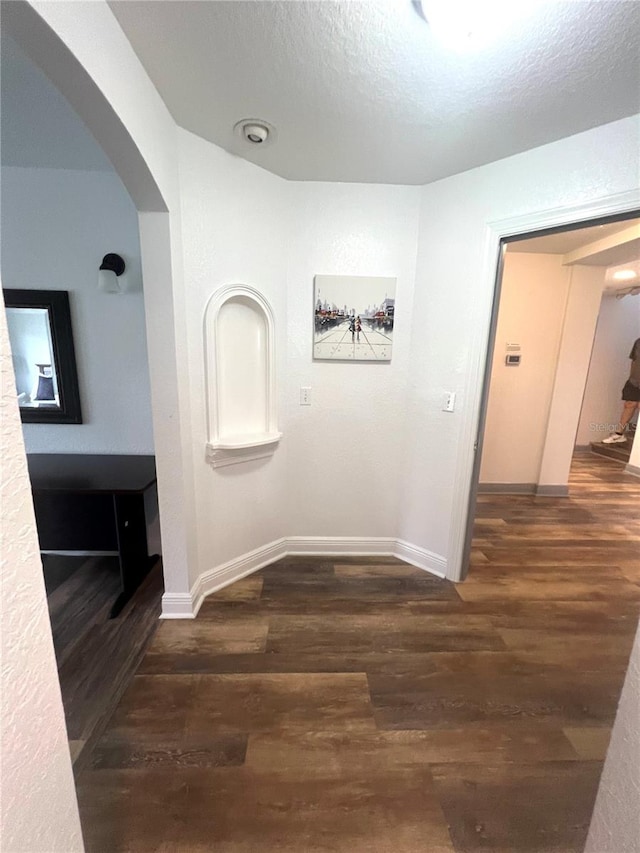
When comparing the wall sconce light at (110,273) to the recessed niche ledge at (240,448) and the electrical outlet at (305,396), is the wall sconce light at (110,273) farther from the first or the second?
the electrical outlet at (305,396)

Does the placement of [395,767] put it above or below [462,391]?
below

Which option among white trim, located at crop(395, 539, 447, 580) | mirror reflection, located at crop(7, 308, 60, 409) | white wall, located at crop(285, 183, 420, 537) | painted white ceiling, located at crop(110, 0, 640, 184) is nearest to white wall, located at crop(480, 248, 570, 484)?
white wall, located at crop(285, 183, 420, 537)

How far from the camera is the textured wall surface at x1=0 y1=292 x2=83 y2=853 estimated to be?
0.52m

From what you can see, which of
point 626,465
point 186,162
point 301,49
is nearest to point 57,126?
point 186,162

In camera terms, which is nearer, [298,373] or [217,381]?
[217,381]

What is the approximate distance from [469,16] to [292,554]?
107 inches

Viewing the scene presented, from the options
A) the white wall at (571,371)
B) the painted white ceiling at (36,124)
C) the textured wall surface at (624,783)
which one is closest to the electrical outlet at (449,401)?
the textured wall surface at (624,783)

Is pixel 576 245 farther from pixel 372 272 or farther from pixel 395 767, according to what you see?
pixel 395 767

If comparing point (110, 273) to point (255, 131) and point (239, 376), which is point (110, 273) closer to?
point (239, 376)

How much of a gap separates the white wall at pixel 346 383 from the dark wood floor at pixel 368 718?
0.47 metres

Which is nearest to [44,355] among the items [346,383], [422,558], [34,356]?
[34,356]

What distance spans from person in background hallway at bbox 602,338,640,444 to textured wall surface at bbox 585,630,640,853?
19.4 ft

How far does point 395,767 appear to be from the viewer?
1166 millimetres

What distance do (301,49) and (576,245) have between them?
3242 mm
